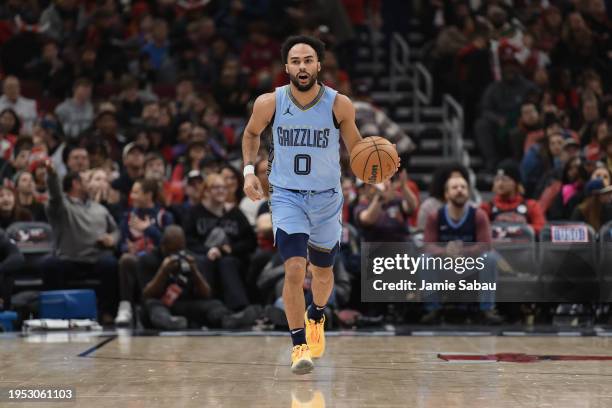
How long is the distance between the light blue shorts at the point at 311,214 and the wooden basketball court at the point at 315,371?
3.02ft

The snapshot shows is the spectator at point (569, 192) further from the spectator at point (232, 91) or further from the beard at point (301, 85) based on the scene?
the beard at point (301, 85)

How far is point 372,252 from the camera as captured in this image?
39.4ft

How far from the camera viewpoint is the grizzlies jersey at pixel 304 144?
7.96 metres

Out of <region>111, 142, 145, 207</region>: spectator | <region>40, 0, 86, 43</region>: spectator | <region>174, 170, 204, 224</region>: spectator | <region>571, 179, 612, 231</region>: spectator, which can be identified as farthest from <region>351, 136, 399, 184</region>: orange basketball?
<region>40, 0, 86, 43</region>: spectator

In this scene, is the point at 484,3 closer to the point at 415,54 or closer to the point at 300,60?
the point at 415,54

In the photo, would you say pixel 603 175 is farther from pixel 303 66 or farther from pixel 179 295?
pixel 303 66

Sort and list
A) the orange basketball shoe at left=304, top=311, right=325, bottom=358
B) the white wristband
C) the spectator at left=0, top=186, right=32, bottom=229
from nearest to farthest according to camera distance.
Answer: the white wristband → the orange basketball shoe at left=304, top=311, right=325, bottom=358 → the spectator at left=0, top=186, right=32, bottom=229

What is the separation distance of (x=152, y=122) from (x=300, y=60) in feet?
24.6

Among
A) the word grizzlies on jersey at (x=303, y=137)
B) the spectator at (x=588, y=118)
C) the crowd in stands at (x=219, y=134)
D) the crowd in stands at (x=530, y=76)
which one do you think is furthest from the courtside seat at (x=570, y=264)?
the word grizzlies on jersey at (x=303, y=137)

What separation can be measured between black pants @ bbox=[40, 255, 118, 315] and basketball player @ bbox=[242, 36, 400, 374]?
446 cm

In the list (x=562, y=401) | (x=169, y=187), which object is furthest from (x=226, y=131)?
(x=562, y=401)

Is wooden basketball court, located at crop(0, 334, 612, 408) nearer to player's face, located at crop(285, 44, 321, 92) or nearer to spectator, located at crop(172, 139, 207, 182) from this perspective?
player's face, located at crop(285, 44, 321, 92)

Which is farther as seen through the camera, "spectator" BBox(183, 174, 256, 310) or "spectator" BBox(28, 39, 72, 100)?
"spectator" BBox(28, 39, 72, 100)

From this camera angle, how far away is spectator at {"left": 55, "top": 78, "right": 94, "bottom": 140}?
620 inches
